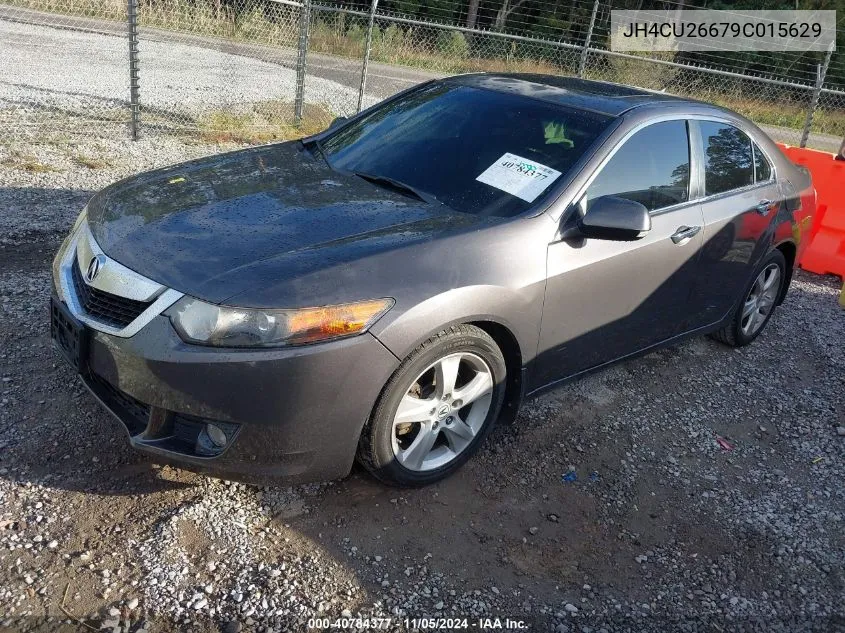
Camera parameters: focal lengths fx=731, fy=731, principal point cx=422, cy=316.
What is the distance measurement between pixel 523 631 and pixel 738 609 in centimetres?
90

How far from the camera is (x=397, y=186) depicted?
11.6 feet

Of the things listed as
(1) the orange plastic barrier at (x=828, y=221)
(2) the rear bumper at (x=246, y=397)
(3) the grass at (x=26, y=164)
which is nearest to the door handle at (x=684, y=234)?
(2) the rear bumper at (x=246, y=397)

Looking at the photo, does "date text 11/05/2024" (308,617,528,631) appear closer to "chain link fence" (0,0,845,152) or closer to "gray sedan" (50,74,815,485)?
"gray sedan" (50,74,815,485)

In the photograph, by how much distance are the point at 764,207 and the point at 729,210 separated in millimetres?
461

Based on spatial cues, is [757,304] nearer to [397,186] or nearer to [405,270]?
[397,186]

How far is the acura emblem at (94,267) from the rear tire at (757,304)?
3.82 metres

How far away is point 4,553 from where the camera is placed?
100 inches

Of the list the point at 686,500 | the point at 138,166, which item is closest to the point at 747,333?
the point at 686,500

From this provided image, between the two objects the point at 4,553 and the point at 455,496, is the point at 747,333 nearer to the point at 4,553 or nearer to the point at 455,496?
the point at 455,496

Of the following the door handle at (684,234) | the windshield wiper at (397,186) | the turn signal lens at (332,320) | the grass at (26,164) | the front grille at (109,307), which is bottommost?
the grass at (26,164)

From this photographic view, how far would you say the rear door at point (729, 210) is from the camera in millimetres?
4129

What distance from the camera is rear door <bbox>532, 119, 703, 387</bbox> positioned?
335cm

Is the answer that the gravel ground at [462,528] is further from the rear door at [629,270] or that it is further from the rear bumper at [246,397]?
the rear door at [629,270]

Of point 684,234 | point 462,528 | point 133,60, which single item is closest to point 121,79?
point 133,60
